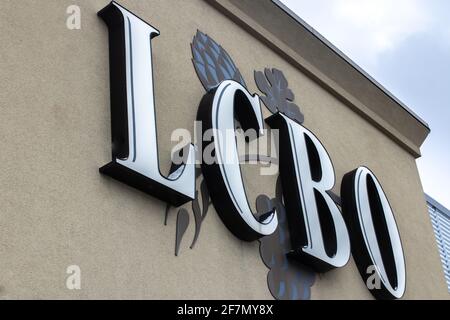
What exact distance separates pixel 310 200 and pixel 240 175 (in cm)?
91

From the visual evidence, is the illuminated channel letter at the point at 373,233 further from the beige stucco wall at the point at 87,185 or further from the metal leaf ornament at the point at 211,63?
the metal leaf ornament at the point at 211,63

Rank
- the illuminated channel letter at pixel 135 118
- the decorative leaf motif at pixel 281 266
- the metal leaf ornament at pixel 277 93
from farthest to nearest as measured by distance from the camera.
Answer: the metal leaf ornament at pixel 277 93, the decorative leaf motif at pixel 281 266, the illuminated channel letter at pixel 135 118

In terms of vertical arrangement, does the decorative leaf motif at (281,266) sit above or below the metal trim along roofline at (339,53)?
below

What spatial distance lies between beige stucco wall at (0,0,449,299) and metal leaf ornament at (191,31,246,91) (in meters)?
0.10

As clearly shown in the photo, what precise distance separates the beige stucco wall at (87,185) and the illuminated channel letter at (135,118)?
8cm

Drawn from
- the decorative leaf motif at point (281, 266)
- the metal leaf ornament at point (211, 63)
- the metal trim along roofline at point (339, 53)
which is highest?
the metal trim along roofline at point (339, 53)

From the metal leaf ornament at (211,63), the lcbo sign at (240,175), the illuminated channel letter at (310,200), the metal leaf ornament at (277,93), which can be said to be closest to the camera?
the lcbo sign at (240,175)

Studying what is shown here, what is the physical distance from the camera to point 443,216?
14.1 m

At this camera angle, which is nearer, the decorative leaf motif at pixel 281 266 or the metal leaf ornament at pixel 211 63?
the decorative leaf motif at pixel 281 266

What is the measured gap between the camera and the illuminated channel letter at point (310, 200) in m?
6.36

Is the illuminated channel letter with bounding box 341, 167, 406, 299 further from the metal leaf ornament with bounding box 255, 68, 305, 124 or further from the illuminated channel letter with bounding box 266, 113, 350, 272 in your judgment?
the metal leaf ornament with bounding box 255, 68, 305, 124

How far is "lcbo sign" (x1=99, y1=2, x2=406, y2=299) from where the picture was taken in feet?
17.3

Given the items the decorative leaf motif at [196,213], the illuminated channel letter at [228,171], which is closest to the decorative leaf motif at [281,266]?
the illuminated channel letter at [228,171]

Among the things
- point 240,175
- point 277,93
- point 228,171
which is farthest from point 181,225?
point 277,93
